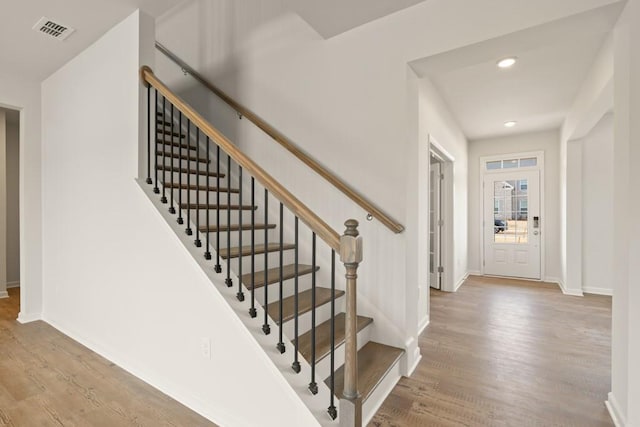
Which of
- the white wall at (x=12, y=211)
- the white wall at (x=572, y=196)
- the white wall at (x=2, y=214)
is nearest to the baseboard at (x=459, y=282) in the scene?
the white wall at (x=572, y=196)

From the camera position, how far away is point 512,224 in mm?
5895

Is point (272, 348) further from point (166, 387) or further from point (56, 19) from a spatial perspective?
Result: point (56, 19)

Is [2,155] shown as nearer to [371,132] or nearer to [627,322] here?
[371,132]

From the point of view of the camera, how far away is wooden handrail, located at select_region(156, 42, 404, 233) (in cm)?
232

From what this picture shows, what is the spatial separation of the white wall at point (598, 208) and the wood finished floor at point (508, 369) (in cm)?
73

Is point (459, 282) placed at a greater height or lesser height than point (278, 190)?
lesser

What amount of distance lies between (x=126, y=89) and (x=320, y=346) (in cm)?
233

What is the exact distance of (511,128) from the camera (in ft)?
17.8

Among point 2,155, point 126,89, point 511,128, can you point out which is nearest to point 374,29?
point 126,89

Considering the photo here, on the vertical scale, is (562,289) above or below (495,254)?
below

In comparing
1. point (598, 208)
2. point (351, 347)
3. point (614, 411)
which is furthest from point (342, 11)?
point (598, 208)

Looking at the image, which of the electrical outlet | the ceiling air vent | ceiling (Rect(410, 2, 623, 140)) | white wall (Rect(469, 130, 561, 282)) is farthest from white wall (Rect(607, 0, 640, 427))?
white wall (Rect(469, 130, 561, 282))

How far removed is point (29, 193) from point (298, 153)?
9.80ft

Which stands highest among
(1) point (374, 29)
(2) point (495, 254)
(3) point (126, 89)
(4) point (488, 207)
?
(1) point (374, 29)
